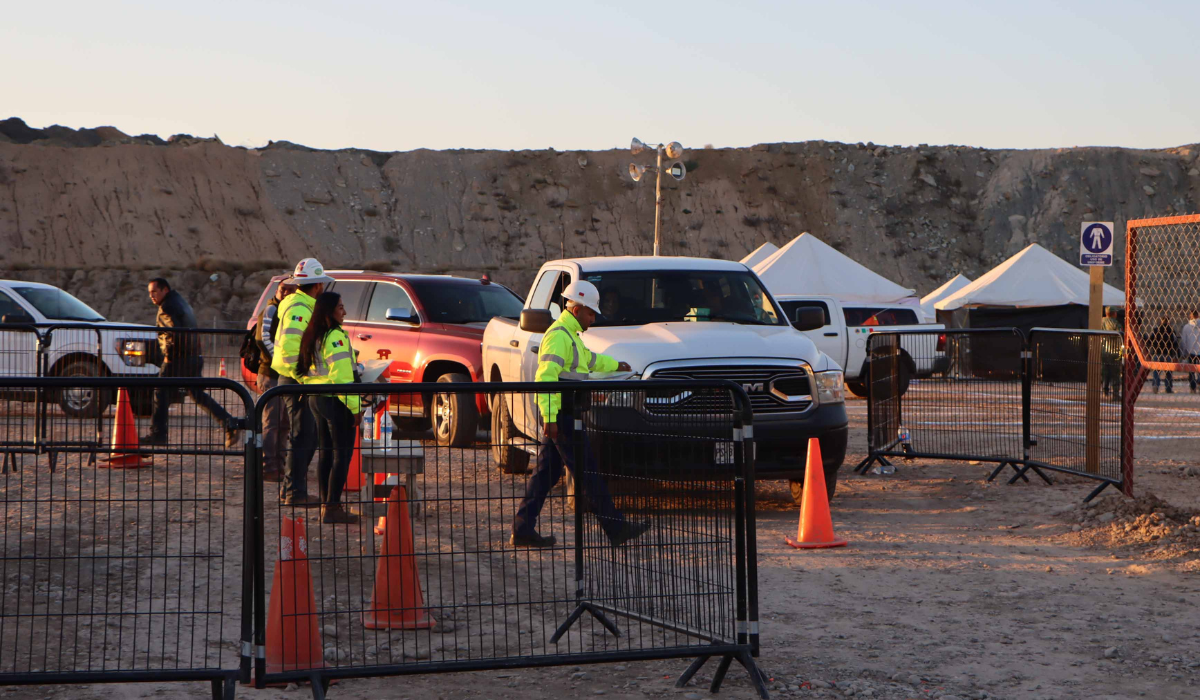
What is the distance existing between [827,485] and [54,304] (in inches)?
520

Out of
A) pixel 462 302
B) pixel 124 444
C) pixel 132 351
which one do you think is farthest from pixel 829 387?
pixel 132 351

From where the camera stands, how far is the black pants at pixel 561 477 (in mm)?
5387

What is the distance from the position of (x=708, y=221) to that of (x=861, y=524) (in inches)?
2382

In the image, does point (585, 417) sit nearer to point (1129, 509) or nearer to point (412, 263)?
point (1129, 509)

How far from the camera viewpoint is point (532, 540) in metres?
5.45

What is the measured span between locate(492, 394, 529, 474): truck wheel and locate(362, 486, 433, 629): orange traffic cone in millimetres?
462

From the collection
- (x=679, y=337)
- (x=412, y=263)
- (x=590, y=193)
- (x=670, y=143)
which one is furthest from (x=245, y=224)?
(x=679, y=337)

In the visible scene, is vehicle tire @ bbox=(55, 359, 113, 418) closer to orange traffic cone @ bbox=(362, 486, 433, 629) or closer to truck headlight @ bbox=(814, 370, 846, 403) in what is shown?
orange traffic cone @ bbox=(362, 486, 433, 629)

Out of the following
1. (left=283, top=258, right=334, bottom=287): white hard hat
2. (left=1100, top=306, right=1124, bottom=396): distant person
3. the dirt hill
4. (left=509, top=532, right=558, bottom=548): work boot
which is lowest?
(left=509, top=532, right=558, bottom=548): work boot

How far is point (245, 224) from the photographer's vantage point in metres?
65.4

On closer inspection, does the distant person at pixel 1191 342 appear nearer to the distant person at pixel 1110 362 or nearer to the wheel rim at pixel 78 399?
the distant person at pixel 1110 362

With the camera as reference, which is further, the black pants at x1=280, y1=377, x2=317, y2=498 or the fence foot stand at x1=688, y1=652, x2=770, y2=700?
the black pants at x1=280, y1=377, x2=317, y2=498

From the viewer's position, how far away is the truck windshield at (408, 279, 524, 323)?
1365 centimetres

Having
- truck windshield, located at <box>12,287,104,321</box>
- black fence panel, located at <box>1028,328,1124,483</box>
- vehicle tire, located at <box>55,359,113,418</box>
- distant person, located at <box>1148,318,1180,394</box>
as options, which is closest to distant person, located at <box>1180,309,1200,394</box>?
distant person, located at <box>1148,318,1180,394</box>
